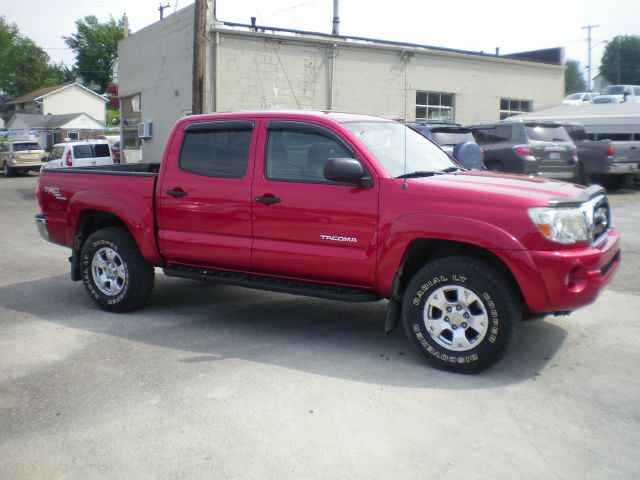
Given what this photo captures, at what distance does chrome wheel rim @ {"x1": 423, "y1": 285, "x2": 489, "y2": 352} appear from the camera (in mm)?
4913

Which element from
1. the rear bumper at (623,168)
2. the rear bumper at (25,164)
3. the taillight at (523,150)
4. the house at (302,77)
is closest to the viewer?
the taillight at (523,150)

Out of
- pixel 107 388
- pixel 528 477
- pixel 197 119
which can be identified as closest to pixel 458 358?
pixel 528 477

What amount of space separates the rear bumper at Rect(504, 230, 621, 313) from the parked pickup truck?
40.7 feet

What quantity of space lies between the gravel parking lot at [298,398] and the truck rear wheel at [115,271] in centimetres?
19

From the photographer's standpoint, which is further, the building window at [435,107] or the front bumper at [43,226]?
the building window at [435,107]

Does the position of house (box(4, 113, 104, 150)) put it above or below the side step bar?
above

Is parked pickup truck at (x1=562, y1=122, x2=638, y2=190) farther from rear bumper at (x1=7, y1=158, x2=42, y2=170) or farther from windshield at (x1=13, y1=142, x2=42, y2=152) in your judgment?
windshield at (x1=13, y1=142, x2=42, y2=152)

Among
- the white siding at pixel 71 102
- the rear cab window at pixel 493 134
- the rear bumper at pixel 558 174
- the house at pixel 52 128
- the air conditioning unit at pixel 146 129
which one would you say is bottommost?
the rear bumper at pixel 558 174

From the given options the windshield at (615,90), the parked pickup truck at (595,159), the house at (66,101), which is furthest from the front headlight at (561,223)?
the house at (66,101)

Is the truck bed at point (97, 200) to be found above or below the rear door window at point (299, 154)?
below

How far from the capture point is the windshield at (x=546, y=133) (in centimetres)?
1498

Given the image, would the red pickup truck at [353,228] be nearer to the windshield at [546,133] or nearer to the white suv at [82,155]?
the windshield at [546,133]

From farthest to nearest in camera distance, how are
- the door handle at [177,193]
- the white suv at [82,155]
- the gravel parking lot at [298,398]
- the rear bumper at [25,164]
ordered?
the rear bumper at [25,164] < the white suv at [82,155] < the door handle at [177,193] < the gravel parking lot at [298,398]

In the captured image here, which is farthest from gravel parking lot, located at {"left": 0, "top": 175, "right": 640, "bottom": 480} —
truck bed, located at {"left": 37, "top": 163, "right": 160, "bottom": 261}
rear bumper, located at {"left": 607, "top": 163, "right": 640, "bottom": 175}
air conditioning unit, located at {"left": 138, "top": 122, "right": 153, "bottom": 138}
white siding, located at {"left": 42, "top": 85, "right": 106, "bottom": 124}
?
white siding, located at {"left": 42, "top": 85, "right": 106, "bottom": 124}
